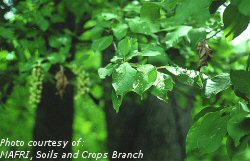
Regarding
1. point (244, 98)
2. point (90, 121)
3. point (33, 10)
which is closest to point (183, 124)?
point (33, 10)

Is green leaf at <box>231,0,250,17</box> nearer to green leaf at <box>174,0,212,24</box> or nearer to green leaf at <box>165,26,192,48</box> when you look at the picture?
green leaf at <box>174,0,212,24</box>

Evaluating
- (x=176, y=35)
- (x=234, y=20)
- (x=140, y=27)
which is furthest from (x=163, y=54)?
(x=234, y=20)

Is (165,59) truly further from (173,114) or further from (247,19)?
(173,114)

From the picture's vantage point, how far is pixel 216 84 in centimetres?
129

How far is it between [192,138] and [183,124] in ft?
9.19

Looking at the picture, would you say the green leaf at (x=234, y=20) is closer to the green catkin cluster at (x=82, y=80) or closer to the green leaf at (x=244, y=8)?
the green leaf at (x=244, y=8)

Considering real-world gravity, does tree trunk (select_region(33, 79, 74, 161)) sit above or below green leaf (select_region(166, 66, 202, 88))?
above

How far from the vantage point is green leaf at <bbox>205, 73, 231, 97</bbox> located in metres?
1.27

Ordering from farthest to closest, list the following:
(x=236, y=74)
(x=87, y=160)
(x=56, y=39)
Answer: (x=87, y=160) → (x=56, y=39) → (x=236, y=74)

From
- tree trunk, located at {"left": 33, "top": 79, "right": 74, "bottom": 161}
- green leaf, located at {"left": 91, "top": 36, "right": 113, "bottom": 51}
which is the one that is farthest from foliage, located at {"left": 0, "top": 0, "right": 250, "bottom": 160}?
tree trunk, located at {"left": 33, "top": 79, "right": 74, "bottom": 161}

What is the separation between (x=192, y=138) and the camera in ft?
3.97

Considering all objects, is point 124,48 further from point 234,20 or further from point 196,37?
point 234,20

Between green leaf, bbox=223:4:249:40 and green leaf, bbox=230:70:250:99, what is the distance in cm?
11

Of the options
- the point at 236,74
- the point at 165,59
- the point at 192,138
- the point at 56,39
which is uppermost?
the point at 56,39
